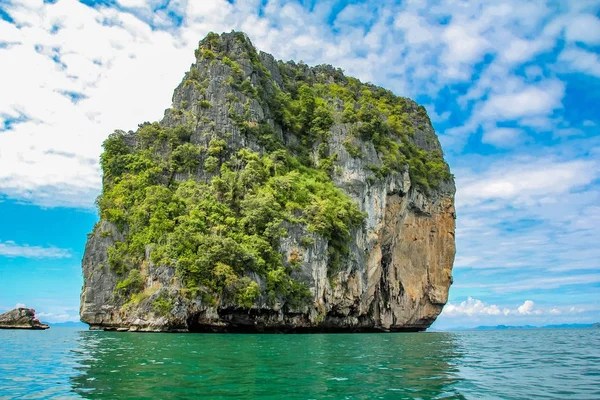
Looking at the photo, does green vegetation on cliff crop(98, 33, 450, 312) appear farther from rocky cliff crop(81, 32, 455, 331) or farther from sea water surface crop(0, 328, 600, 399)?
sea water surface crop(0, 328, 600, 399)

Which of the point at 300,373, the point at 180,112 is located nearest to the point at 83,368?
the point at 300,373

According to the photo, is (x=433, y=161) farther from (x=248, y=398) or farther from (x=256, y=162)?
(x=248, y=398)

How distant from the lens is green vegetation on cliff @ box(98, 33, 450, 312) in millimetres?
36812

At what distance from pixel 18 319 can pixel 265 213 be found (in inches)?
1242

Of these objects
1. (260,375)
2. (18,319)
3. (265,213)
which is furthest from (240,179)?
(260,375)

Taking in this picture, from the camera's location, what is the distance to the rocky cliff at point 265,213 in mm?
36500

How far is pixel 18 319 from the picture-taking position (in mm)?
51156

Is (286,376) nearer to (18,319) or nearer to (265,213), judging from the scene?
(265,213)

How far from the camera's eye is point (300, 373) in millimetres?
13398

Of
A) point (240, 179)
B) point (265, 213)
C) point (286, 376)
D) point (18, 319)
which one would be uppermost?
point (240, 179)

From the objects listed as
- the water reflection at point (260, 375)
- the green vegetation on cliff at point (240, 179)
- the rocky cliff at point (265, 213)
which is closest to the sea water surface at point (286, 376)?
the water reflection at point (260, 375)

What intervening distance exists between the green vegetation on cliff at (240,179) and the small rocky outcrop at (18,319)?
58.0 ft

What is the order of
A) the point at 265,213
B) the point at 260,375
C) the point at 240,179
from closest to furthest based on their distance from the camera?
the point at 260,375 → the point at 265,213 → the point at 240,179

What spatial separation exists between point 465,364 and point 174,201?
3108 cm
